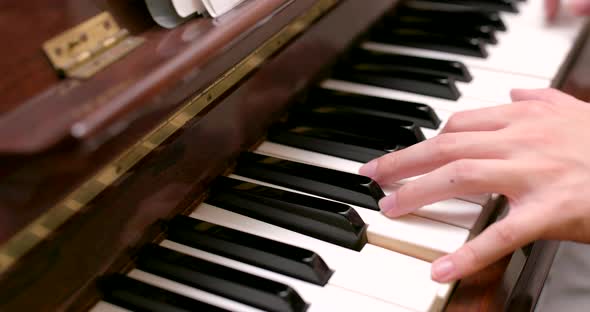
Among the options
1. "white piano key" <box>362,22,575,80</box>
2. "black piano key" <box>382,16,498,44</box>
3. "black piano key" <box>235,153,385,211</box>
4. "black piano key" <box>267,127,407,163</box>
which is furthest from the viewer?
"black piano key" <box>382,16,498,44</box>

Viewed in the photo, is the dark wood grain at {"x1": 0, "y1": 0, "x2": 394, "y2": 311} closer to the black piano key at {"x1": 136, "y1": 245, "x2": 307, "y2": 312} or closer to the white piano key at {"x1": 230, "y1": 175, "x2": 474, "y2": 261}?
the black piano key at {"x1": 136, "y1": 245, "x2": 307, "y2": 312}

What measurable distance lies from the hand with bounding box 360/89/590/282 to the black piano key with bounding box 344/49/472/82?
0.94 feet

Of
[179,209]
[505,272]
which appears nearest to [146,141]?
[179,209]

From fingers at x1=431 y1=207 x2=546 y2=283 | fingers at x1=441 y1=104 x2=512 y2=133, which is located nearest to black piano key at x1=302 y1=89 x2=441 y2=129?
fingers at x1=441 y1=104 x2=512 y2=133

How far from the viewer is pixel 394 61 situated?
1.39 m

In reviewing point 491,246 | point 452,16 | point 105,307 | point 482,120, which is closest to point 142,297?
point 105,307

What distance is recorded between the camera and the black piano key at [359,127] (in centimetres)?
111

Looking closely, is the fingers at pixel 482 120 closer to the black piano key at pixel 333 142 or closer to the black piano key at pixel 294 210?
the black piano key at pixel 333 142

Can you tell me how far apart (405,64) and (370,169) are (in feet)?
1.42

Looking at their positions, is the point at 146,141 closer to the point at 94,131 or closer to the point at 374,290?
the point at 94,131

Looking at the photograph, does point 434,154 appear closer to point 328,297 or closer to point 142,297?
point 328,297

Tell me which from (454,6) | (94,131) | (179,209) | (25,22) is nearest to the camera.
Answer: (94,131)

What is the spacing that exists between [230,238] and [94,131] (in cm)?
34

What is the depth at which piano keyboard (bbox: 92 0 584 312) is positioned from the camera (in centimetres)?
84
